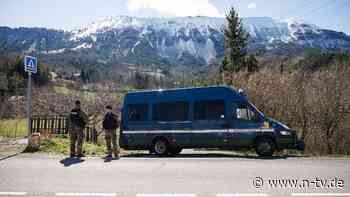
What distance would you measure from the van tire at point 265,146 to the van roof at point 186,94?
1.70m

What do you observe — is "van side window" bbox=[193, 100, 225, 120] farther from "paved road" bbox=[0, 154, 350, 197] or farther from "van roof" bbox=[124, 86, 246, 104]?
"paved road" bbox=[0, 154, 350, 197]

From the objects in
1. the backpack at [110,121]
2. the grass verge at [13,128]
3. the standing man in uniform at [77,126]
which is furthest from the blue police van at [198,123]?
the grass verge at [13,128]

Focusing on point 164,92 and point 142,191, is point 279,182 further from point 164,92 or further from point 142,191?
point 164,92

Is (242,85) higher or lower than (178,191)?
higher

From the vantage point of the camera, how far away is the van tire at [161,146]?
15555mm

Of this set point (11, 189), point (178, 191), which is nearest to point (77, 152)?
point (11, 189)

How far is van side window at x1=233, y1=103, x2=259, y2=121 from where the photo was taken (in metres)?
14.3

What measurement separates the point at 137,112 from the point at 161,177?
24.1ft

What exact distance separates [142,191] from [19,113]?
2847 centimetres

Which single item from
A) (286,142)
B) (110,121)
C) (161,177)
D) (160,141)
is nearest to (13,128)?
(110,121)

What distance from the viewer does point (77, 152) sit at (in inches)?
557

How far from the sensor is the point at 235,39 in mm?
42281

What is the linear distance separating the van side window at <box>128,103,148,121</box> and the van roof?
22cm

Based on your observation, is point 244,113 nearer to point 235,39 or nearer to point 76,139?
point 76,139
